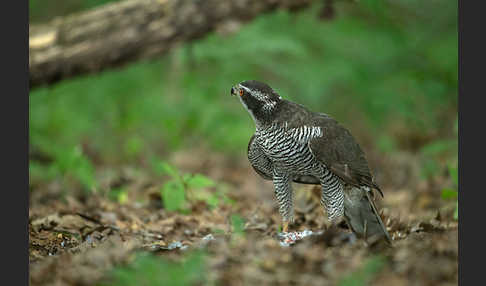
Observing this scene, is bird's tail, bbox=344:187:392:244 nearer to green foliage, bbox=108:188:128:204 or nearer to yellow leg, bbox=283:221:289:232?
yellow leg, bbox=283:221:289:232

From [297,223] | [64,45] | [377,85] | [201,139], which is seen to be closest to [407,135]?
[377,85]

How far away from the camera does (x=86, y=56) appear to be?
6.87m

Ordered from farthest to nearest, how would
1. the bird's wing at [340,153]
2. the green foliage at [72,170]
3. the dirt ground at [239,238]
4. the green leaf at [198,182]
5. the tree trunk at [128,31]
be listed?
the tree trunk at [128,31], the green foliage at [72,170], the green leaf at [198,182], the bird's wing at [340,153], the dirt ground at [239,238]

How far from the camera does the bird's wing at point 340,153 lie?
4297mm

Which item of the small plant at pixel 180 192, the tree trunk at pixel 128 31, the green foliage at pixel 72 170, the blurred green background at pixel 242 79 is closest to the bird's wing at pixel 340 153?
the small plant at pixel 180 192

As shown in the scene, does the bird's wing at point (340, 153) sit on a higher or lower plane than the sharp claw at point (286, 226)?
higher

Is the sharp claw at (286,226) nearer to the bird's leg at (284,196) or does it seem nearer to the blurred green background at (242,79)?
the bird's leg at (284,196)

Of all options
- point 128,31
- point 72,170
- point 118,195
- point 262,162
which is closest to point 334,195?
point 262,162

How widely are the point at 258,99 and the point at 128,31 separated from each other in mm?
3119

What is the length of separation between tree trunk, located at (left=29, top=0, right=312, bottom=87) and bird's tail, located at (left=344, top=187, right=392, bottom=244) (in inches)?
125

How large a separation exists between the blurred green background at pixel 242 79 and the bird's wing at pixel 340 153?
4340mm

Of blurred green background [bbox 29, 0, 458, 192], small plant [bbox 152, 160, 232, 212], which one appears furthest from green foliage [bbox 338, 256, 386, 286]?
blurred green background [bbox 29, 0, 458, 192]

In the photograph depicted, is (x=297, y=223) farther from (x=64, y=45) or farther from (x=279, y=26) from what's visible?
(x=279, y=26)

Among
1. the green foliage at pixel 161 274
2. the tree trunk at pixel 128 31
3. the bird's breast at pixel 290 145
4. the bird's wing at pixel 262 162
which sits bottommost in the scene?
the green foliage at pixel 161 274
